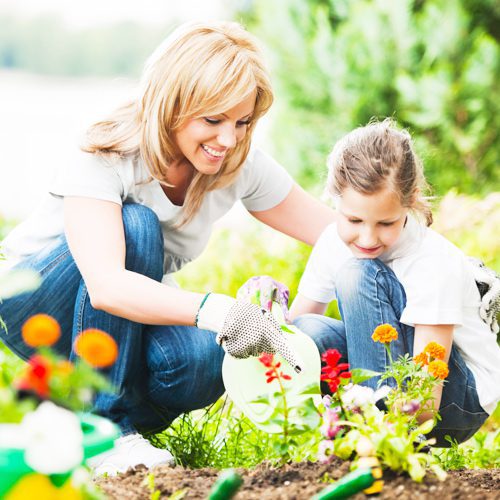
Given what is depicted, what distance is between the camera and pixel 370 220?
81.0 inches

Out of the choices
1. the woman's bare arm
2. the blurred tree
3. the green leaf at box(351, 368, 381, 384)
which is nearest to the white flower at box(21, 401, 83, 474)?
the green leaf at box(351, 368, 381, 384)

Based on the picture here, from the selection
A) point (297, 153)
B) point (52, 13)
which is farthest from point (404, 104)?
point (52, 13)

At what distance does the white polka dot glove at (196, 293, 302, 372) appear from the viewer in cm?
183

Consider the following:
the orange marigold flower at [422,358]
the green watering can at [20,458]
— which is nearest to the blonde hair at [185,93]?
the orange marigold flower at [422,358]

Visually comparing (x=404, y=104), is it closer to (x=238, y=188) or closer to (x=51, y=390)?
(x=238, y=188)

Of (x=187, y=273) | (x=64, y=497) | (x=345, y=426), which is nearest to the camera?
(x=64, y=497)

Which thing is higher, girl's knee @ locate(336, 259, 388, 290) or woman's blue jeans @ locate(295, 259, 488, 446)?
girl's knee @ locate(336, 259, 388, 290)

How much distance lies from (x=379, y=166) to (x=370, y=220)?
0.47 feet

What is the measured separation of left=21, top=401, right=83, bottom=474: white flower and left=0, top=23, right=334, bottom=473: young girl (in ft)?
2.81

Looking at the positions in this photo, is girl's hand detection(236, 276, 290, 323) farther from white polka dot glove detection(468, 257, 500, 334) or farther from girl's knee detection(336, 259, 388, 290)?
white polka dot glove detection(468, 257, 500, 334)

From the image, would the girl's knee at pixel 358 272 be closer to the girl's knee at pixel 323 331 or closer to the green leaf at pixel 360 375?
the girl's knee at pixel 323 331

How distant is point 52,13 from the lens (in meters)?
12.9

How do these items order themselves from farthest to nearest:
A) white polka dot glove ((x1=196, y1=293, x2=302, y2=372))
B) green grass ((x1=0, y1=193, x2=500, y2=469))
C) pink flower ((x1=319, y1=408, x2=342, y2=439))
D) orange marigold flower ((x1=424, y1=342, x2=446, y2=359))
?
green grass ((x1=0, y1=193, x2=500, y2=469)) < white polka dot glove ((x1=196, y1=293, x2=302, y2=372)) < orange marigold flower ((x1=424, y1=342, x2=446, y2=359)) < pink flower ((x1=319, y1=408, x2=342, y2=439))

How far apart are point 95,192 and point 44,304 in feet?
1.22
